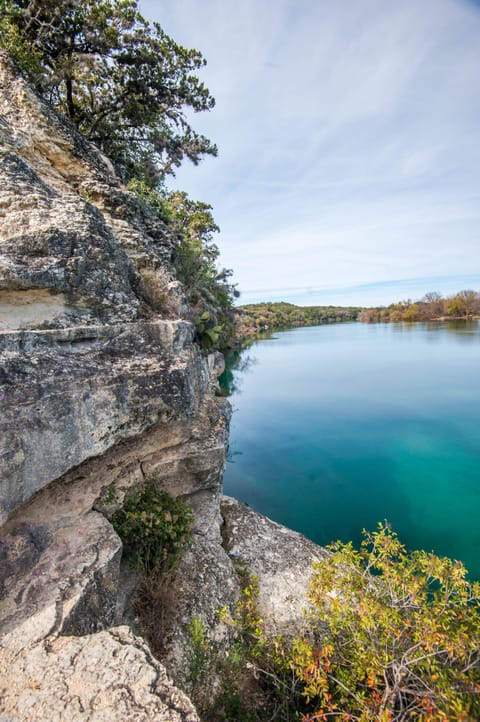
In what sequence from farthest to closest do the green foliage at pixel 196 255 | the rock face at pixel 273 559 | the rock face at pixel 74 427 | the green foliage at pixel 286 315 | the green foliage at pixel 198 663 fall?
the green foliage at pixel 286 315 → the green foliage at pixel 196 255 → the rock face at pixel 273 559 → the green foliage at pixel 198 663 → the rock face at pixel 74 427

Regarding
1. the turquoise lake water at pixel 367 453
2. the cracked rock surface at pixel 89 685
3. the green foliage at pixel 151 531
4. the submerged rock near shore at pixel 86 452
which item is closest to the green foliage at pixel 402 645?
the cracked rock surface at pixel 89 685

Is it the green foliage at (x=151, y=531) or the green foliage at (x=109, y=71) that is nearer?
the green foliage at (x=151, y=531)

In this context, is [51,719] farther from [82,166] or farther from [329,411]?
[329,411]

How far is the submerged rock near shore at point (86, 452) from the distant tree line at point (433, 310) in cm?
8993

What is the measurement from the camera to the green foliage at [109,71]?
10188 millimetres

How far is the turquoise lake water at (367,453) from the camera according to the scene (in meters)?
10.9

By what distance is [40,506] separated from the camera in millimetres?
4086

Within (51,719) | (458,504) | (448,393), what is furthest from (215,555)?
(448,393)

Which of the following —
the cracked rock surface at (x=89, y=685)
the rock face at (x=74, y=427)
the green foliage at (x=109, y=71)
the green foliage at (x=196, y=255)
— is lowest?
the cracked rock surface at (x=89, y=685)

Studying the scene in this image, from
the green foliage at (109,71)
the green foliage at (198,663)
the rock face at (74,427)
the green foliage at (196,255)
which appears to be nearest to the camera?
the rock face at (74,427)

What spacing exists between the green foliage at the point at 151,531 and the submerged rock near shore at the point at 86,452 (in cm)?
27

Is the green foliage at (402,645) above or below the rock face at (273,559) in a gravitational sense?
above

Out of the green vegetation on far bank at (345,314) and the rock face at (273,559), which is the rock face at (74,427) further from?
the green vegetation on far bank at (345,314)

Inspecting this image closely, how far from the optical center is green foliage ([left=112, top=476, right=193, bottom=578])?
477cm
